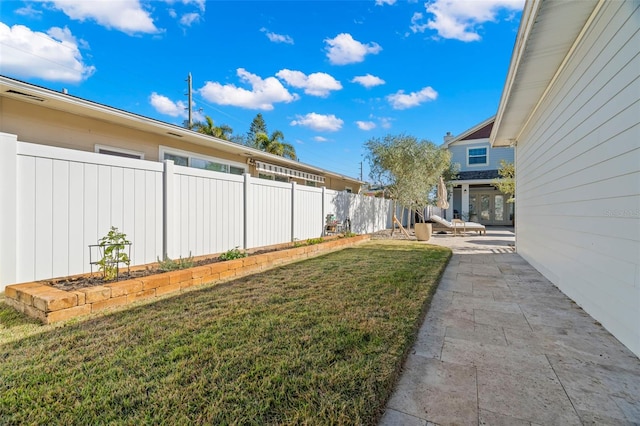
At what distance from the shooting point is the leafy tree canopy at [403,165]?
1095 cm

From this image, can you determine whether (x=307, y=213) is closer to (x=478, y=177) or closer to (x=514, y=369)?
(x=514, y=369)

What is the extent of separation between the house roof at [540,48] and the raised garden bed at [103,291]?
15.8ft

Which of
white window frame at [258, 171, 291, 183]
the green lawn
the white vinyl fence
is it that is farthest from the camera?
white window frame at [258, 171, 291, 183]

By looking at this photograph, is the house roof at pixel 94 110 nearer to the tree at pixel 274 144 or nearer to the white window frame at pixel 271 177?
the white window frame at pixel 271 177

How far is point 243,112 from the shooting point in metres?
27.2

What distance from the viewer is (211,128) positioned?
63.6 feet

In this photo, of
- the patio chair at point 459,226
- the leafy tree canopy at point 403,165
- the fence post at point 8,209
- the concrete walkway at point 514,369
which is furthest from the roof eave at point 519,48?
the patio chair at point 459,226

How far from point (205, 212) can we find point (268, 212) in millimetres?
1685

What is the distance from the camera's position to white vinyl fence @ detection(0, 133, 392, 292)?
10.1 feet

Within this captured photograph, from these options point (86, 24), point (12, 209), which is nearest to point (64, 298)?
point (12, 209)

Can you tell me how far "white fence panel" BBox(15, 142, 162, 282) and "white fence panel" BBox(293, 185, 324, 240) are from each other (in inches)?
148

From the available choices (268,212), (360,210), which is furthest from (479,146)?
(268,212)

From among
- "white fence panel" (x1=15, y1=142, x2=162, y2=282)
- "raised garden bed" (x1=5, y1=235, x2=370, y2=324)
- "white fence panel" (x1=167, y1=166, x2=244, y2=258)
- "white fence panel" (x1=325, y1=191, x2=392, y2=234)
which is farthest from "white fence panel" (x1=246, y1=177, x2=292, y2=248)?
"white fence panel" (x1=325, y1=191, x2=392, y2=234)

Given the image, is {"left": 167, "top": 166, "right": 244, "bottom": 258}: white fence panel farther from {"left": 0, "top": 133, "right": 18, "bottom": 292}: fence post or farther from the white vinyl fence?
{"left": 0, "top": 133, "right": 18, "bottom": 292}: fence post
